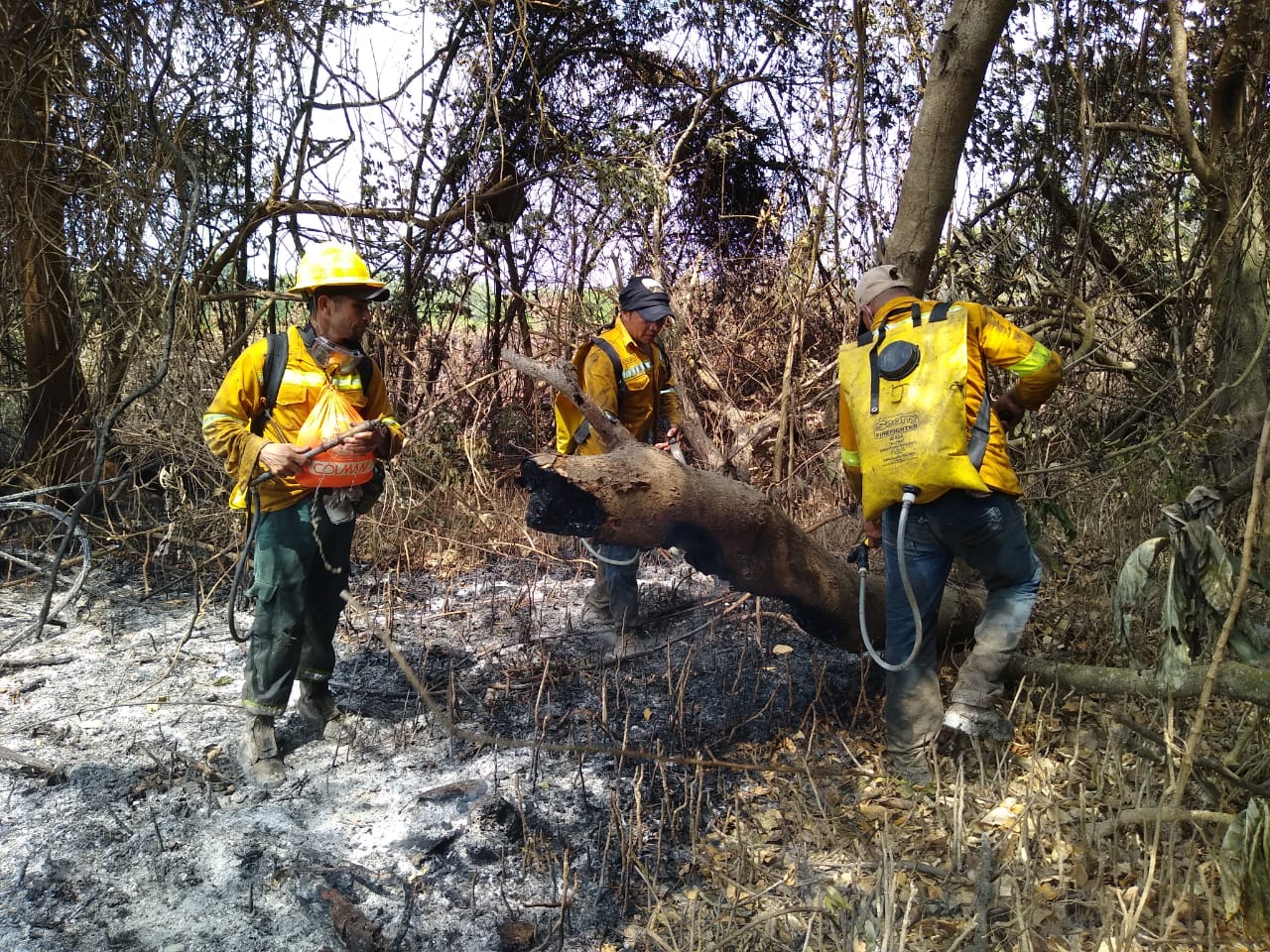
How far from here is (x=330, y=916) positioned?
2809mm

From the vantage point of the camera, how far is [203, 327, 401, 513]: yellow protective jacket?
3504mm

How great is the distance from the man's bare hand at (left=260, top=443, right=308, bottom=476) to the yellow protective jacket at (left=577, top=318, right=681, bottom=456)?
177 centimetres

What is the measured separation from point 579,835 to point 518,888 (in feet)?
1.08

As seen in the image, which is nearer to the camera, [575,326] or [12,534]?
[12,534]

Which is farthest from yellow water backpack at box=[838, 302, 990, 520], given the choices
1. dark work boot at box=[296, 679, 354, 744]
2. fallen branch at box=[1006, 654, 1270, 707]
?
dark work boot at box=[296, 679, 354, 744]

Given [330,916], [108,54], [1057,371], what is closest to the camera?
[330,916]

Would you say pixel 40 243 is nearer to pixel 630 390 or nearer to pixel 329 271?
pixel 329 271

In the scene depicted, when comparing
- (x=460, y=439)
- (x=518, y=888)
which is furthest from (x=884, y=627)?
(x=460, y=439)

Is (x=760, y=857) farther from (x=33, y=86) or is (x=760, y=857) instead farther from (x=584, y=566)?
(x=33, y=86)

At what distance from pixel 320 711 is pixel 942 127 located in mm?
3800

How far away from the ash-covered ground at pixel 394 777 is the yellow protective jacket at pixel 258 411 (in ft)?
3.81

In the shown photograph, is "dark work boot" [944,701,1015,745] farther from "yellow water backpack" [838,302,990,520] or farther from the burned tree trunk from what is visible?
"yellow water backpack" [838,302,990,520]

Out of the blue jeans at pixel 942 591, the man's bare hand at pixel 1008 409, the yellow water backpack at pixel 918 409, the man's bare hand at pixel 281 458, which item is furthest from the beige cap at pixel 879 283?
the man's bare hand at pixel 281 458

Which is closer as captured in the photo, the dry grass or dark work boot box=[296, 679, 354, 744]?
the dry grass
